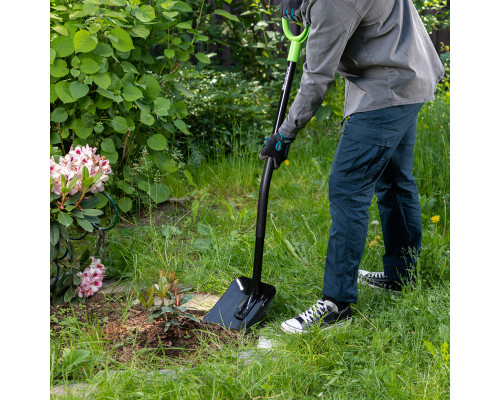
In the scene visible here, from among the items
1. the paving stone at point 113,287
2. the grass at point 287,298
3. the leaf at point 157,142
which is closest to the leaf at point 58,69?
the leaf at point 157,142

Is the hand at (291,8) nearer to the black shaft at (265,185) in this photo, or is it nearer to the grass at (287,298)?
the black shaft at (265,185)

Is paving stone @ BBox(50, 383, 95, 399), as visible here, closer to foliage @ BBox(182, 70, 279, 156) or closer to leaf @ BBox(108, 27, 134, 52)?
leaf @ BBox(108, 27, 134, 52)

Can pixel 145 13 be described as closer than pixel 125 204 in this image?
Yes

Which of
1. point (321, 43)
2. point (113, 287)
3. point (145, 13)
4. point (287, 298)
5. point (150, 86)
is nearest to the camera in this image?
point (321, 43)

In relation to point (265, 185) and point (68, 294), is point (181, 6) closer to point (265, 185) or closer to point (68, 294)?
point (265, 185)

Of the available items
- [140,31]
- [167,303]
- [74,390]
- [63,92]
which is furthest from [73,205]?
[140,31]

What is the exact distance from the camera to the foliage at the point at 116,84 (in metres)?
2.68

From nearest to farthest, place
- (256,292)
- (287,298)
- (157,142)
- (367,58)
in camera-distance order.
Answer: (367,58), (256,292), (287,298), (157,142)

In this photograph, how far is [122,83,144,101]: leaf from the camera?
2.87 m

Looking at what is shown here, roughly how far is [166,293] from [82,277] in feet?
1.43

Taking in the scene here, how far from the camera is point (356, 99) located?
2111mm

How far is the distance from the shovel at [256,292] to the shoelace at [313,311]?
17 cm

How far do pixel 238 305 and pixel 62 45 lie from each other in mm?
1472

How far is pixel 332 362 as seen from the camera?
1.95 metres
